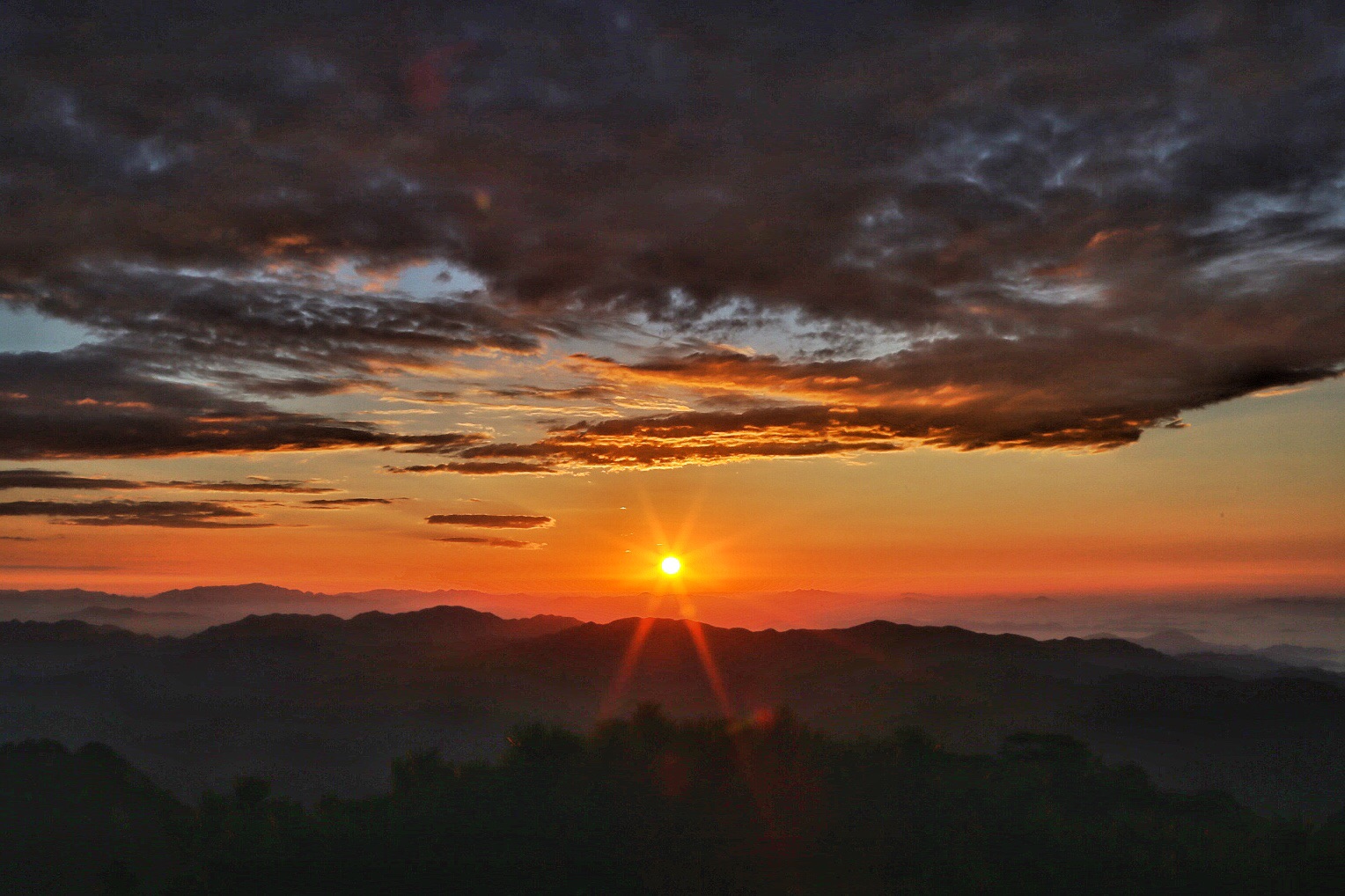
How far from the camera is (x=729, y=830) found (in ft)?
134

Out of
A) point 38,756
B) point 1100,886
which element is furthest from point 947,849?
point 38,756

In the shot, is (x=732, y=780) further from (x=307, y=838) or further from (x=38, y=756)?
(x=38, y=756)

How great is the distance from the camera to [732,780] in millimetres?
48281

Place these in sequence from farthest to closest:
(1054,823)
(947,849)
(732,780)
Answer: (732,780)
(1054,823)
(947,849)

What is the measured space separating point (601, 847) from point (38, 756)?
84840mm

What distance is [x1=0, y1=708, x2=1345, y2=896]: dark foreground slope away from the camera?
35656mm

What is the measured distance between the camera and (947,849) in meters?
37.8

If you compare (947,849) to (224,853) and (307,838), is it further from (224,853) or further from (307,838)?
(224,853)

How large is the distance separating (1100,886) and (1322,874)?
10001 mm

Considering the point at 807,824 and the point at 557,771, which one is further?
the point at 557,771

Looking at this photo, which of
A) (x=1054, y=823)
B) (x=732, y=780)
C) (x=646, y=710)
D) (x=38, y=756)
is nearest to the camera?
(x=1054, y=823)

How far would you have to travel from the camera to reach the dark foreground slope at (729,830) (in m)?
35.7

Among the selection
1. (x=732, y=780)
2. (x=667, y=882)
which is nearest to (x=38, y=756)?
(x=732, y=780)

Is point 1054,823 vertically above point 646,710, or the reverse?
point 646,710
